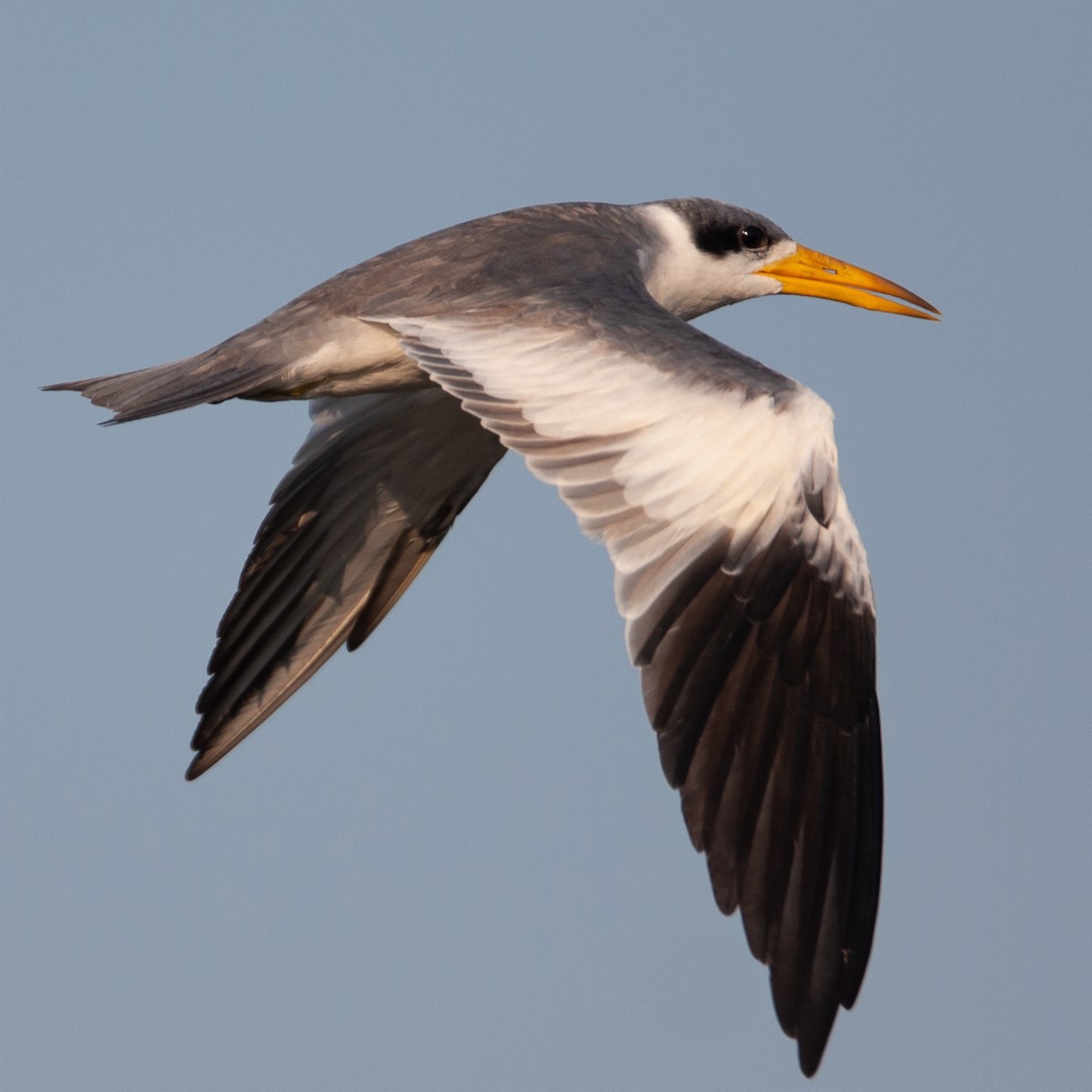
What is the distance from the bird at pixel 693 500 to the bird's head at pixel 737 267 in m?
1.14

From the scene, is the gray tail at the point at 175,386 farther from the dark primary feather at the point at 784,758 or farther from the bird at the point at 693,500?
the dark primary feather at the point at 784,758

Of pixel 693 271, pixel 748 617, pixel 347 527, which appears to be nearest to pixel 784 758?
pixel 748 617

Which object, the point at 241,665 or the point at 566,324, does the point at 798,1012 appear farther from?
the point at 241,665

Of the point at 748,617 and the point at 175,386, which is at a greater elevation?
the point at 175,386

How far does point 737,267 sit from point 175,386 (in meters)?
3.58

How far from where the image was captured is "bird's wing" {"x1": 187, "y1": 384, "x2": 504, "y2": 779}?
32.4 ft

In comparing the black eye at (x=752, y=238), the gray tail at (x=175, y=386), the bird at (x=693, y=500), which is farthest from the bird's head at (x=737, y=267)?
the gray tail at (x=175, y=386)

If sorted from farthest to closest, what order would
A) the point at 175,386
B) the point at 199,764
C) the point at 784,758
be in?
the point at 199,764 → the point at 175,386 → the point at 784,758

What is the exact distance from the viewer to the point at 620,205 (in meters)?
10.2

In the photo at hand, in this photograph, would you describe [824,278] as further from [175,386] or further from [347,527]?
[175,386]

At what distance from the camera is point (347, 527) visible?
10.1 m

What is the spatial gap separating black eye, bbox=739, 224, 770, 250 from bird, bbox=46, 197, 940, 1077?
58.3 inches

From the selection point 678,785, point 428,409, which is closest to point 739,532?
point 678,785

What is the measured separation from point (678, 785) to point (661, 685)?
36cm
